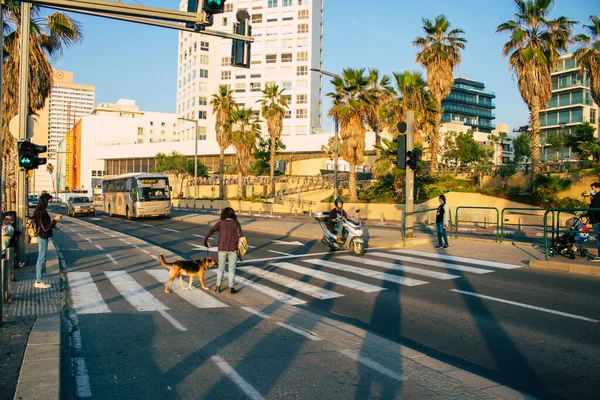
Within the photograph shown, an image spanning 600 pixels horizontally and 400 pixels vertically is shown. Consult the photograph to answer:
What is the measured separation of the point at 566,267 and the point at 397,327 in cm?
657

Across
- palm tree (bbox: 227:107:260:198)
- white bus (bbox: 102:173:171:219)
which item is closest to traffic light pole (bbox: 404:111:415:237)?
white bus (bbox: 102:173:171:219)

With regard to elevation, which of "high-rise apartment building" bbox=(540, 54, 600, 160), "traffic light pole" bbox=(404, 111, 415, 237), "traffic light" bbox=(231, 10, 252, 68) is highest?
"high-rise apartment building" bbox=(540, 54, 600, 160)

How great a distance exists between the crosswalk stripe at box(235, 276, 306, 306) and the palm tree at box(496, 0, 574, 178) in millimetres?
26429

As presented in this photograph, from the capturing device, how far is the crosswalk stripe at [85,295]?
833 centimetres

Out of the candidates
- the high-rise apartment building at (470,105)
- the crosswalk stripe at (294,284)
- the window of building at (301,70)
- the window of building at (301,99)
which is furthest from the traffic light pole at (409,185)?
the high-rise apartment building at (470,105)

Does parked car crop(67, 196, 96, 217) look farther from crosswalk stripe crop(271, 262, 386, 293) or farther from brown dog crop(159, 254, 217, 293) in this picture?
brown dog crop(159, 254, 217, 293)

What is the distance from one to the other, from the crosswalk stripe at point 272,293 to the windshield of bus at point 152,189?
85.0 ft

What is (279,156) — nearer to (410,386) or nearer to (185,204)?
(185,204)

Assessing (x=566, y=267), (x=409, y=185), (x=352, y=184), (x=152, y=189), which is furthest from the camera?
(x=352, y=184)

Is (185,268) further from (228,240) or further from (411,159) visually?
(411,159)

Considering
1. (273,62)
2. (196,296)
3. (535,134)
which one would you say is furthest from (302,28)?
(196,296)

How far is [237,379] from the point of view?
509 cm

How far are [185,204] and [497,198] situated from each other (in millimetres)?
39974

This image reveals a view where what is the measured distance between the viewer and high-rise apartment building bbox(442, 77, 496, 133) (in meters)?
130
